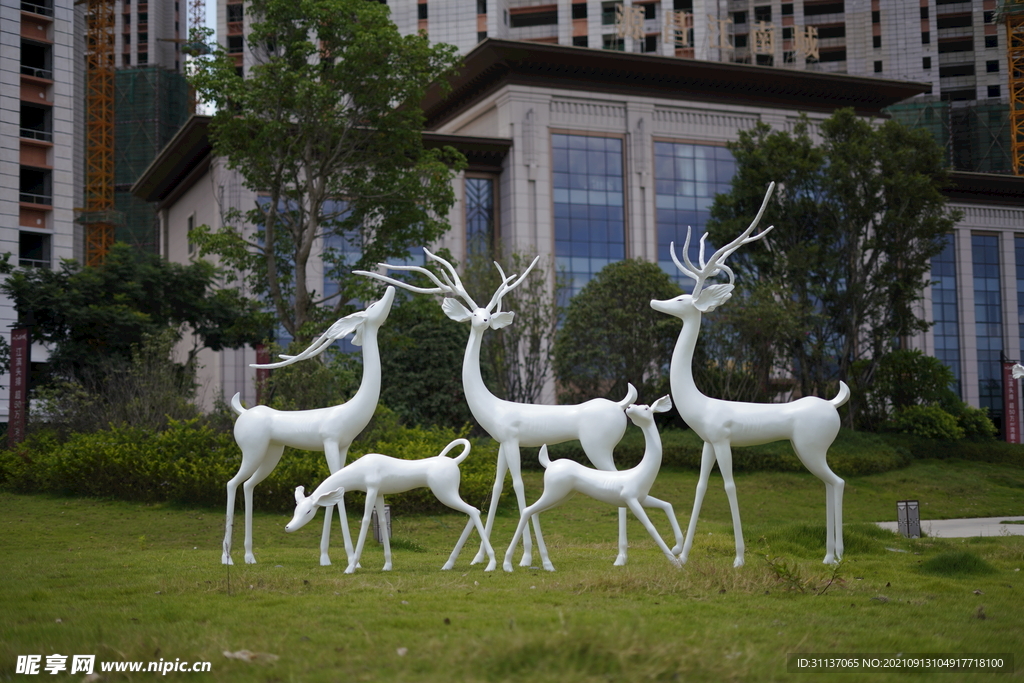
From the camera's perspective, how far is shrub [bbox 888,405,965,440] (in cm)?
2822

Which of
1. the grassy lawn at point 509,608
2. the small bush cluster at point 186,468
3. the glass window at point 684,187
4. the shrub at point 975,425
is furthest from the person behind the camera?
the glass window at point 684,187

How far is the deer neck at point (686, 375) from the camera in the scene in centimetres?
987

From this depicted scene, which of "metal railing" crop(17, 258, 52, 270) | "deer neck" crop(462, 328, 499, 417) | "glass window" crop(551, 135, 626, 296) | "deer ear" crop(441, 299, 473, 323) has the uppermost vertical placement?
"glass window" crop(551, 135, 626, 296)

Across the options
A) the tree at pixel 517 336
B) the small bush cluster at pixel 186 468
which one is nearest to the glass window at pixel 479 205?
the tree at pixel 517 336

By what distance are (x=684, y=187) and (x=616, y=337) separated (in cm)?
1189

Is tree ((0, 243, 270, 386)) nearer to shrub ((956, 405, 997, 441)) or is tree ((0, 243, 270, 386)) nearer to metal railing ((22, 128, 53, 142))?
metal railing ((22, 128, 53, 142))

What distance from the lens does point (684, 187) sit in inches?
1443

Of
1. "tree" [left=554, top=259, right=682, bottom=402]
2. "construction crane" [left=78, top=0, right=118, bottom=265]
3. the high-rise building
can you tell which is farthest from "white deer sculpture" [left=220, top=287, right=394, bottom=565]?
"construction crane" [left=78, top=0, right=118, bottom=265]

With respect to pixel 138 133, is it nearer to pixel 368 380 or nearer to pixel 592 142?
pixel 592 142

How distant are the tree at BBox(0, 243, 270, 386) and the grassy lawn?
11863 millimetres

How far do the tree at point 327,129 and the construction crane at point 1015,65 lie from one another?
119 ft

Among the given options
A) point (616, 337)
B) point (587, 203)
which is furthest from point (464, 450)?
point (587, 203)

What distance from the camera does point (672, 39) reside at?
1796 inches

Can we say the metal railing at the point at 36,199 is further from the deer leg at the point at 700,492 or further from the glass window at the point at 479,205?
the deer leg at the point at 700,492
